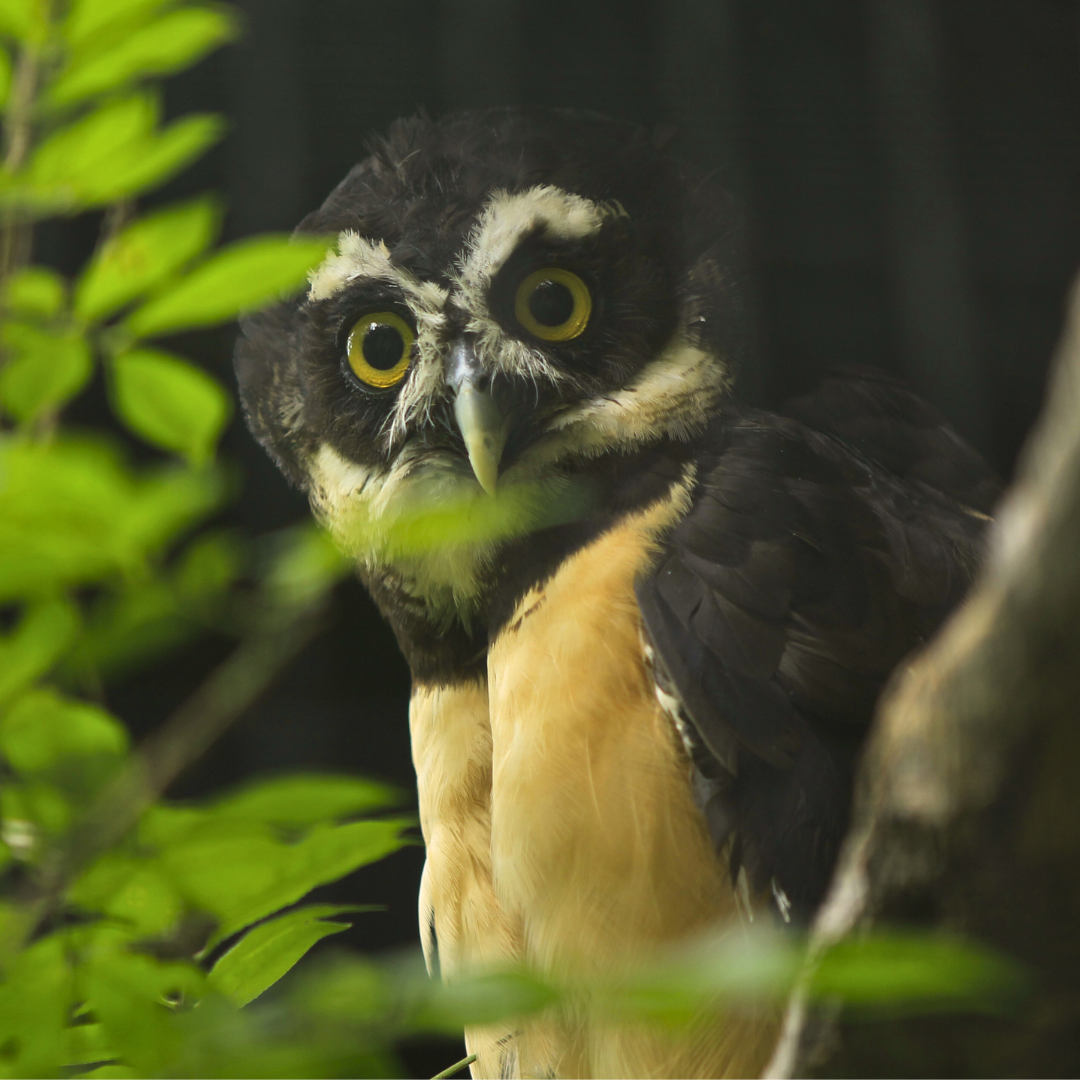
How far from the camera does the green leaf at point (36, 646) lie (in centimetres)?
29

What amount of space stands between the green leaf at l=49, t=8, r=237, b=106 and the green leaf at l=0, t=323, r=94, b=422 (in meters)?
0.09

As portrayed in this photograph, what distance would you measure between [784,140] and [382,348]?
72 centimetres

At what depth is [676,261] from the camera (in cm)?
100

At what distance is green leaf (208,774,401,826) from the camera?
0.30 m

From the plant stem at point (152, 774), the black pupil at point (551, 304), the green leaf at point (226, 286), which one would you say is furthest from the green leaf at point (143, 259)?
the black pupil at point (551, 304)

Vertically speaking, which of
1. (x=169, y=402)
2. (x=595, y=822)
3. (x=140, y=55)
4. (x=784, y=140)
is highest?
(x=784, y=140)

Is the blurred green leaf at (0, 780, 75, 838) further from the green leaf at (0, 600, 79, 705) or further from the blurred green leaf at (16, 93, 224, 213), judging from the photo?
the blurred green leaf at (16, 93, 224, 213)

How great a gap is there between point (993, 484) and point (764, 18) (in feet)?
2.61

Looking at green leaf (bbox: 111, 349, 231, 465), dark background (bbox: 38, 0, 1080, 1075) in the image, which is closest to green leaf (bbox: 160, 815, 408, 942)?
green leaf (bbox: 111, 349, 231, 465)

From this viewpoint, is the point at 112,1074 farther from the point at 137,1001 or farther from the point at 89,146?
the point at 89,146

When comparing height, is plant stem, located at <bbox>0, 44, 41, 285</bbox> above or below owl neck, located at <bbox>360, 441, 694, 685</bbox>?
above

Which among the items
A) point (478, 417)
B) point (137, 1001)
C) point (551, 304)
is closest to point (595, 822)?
point (478, 417)

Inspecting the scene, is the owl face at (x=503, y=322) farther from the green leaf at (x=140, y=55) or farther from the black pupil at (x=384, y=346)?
the green leaf at (x=140, y=55)

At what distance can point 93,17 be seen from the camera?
0.34m
